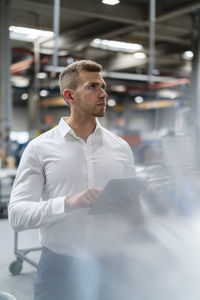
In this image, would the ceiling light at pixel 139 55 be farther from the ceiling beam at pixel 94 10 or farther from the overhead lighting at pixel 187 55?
the ceiling beam at pixel 94 10

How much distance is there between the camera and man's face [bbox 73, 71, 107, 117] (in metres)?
1.65

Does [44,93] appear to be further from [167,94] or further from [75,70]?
[75,70]

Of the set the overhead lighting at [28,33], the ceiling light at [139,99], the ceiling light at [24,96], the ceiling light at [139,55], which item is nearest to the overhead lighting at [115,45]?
the ceiling light at [139,55]

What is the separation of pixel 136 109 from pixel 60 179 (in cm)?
1689

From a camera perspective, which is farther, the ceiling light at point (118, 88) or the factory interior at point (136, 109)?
the ceiling light at point (118, 88)

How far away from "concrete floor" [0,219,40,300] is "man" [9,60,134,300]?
5.81ft

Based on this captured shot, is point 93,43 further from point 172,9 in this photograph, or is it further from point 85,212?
point 85,212

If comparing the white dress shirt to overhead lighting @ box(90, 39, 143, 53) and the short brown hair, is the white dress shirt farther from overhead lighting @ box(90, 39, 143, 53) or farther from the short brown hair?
overhead lighting @ box(90, 39, 143, 53)

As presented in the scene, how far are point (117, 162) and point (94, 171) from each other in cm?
10

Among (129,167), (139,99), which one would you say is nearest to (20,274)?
(129,167)

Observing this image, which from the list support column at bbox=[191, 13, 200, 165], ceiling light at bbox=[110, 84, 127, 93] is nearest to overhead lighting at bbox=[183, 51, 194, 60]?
support column at bbox=[191, 13, 200, 165]

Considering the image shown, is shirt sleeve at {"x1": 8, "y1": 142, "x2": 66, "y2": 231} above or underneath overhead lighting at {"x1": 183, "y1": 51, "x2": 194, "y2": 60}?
underneath

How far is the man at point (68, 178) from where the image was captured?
1.58m

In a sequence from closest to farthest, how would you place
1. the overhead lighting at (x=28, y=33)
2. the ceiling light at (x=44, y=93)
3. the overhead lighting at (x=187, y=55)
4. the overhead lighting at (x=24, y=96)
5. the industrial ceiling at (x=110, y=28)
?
the industrial ceiling at (x=110, y=28) → the overhead lighting at (x=28, y=33) → the overhead lighting at (x=187, y=55) → the ceiling light at (x=44, y=93) → the overhead lighting at (x=24, y=96)
